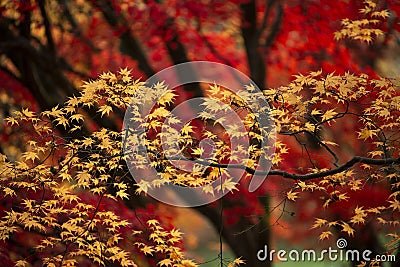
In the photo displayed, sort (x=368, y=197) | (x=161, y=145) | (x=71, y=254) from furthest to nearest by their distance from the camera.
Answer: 1. (x=368, y=197)
2. (x=71, y=254)
3. (x=161, y=145)

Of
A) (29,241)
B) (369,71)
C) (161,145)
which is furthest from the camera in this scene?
(369,71)

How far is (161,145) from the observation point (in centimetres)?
420

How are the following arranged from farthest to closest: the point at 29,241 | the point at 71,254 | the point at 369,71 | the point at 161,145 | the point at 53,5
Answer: the point at 53,5
the point at 369,71
the point at 29,241
the point at 71,254
the point at 161,145

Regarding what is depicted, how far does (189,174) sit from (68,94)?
9.95 ft

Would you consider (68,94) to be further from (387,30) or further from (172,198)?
(387,30)

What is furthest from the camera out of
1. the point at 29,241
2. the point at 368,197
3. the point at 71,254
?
the point at 368,197

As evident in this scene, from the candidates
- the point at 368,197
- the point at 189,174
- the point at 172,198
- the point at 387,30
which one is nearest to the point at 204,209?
the point at 172,198

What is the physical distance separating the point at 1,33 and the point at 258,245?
4295 millimetres

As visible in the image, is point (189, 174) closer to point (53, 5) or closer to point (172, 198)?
point (172, 198)

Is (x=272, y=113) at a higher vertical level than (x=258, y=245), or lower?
higher

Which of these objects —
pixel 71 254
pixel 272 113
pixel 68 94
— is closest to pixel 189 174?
pixel 272 113

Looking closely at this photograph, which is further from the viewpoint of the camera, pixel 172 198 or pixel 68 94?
pixel 172 198

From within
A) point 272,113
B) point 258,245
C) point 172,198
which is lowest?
point 258,245

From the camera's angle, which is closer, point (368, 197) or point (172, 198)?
point (368, 197)
